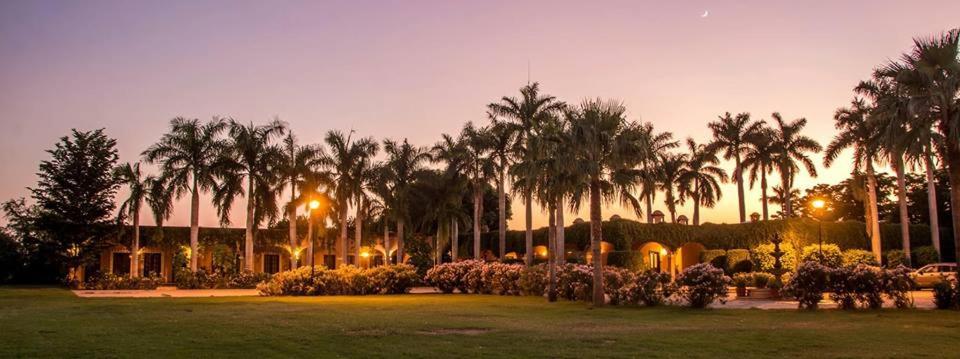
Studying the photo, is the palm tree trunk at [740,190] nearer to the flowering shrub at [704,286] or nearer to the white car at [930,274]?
the white car at [930,274]

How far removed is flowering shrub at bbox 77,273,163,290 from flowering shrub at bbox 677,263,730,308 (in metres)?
28.6

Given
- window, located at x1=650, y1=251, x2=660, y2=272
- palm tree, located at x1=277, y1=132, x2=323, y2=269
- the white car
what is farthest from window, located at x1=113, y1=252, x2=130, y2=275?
the white car

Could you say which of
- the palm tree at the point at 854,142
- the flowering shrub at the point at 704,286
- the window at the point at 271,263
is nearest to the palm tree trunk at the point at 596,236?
the flowering shrub at the point at 704,286

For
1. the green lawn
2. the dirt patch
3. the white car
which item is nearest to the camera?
the green lawn

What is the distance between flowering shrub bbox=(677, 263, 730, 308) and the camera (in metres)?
21.2

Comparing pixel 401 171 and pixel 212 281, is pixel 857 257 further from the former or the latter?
pixel 212 281

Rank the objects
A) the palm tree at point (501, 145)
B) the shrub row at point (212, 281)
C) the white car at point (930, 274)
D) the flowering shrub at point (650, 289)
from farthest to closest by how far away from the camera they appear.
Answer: the shrub row at point (212, 281)
the palm tree at point (501, 145)
the white car at point (930, 274)
the flowering shrub at point (650, 289)

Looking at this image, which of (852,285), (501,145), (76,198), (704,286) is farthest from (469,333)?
(76,198)

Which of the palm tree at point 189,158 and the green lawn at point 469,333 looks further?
the palm tree at point 189,158

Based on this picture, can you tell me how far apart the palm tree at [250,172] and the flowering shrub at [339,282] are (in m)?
7.70

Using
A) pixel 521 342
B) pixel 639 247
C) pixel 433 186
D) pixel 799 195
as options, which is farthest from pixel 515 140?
pixel 799 195

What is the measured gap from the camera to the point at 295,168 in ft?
131

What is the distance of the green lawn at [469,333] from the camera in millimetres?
11117

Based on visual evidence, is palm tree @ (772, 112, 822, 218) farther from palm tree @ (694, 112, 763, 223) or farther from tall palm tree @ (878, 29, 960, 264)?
tall palm tree @ (878, 29, 960, 264)
